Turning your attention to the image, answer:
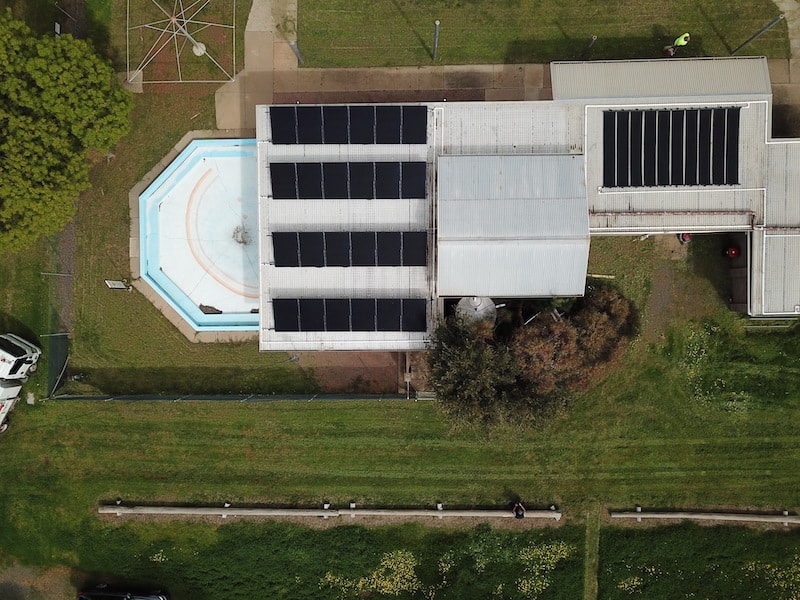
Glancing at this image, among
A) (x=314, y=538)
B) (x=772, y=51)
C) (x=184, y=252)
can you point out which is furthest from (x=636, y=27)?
(x=314, y=538)

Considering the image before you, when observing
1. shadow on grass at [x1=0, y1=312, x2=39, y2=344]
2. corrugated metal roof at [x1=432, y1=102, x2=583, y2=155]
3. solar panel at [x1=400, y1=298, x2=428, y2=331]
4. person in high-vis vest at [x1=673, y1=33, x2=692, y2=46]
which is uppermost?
person in high-vis vest at [x1=673, y1=33, x2=692, y2=46]

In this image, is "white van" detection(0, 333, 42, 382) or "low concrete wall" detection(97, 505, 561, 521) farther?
"low concrete wall" detection(97, 505, 561, 521)

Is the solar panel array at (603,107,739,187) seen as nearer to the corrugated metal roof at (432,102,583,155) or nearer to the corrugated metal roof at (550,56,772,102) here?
the corrugated metal roof at (550,56,772,102)

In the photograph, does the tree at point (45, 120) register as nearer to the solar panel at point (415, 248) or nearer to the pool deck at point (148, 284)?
the pool deck at point (148, 284)

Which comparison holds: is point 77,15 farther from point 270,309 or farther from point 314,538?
point 314,538

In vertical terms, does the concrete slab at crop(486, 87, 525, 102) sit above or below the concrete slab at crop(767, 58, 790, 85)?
below

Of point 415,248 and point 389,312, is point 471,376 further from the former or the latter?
point 415,248

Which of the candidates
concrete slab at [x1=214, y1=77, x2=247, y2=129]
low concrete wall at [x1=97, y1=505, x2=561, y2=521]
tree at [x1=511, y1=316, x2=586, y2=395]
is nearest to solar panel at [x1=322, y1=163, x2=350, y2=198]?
concrete slab at [x1=214, y1=77, x2=247, y2=129]

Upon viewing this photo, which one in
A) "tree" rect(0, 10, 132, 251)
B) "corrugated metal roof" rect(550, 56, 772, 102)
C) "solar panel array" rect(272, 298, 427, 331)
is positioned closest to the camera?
"tree" rect(0, 10, 132, 251)
